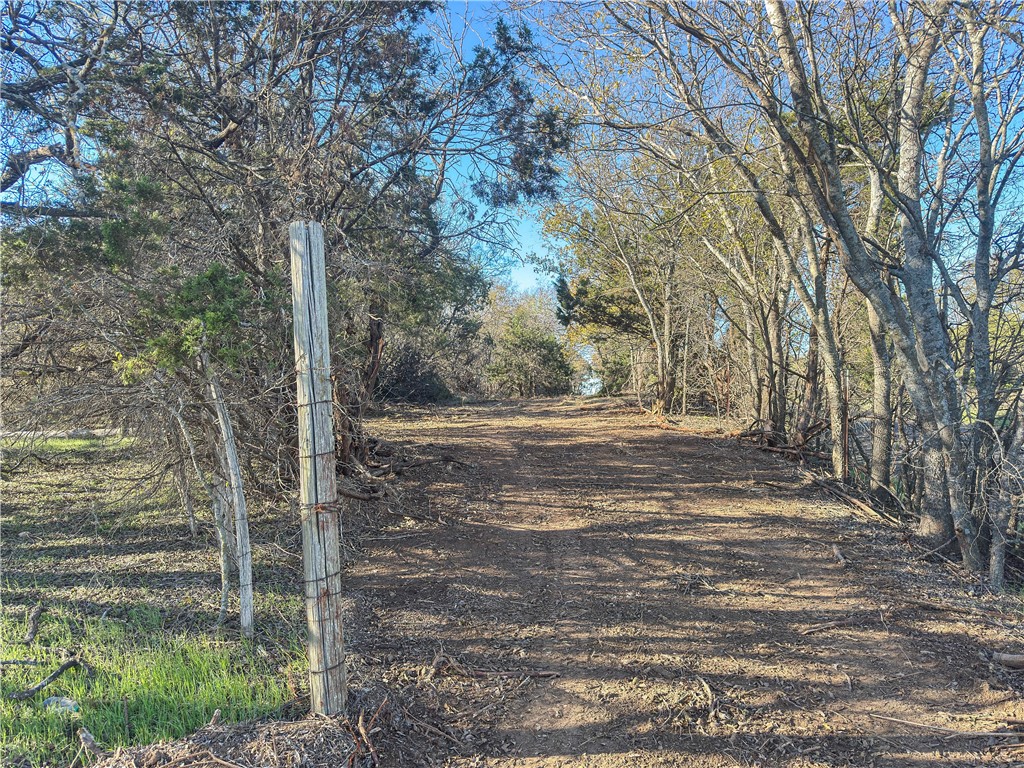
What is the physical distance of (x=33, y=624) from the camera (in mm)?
4305

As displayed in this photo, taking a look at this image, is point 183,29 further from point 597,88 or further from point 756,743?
point 756,743

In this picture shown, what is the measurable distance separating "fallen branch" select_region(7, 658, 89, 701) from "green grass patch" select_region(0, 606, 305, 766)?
28 mm

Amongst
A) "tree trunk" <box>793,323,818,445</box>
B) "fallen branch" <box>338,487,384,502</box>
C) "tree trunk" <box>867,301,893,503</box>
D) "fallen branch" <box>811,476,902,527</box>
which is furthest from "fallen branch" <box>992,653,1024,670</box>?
"fallen branch" <box>338,487,384,502</box>

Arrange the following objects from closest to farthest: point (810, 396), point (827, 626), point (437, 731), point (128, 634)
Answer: point (437, 731)
point (128, 634)
point (827, 626)
point (810, 396)

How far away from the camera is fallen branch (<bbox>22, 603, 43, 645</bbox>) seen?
4.17 m

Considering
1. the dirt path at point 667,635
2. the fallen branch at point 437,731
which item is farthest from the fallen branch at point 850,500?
the fallen branch at point 437,731

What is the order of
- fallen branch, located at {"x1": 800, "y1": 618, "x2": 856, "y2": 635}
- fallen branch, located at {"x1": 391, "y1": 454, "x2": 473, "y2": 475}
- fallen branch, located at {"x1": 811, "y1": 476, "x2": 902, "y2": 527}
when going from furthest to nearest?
fallen branch, located at {"x1": 391, "y1": 454, "x2": 473, "y2": 475} < fallen branch, located at {"x1": 811, "y1": 476, "x2": 902, "y2": 527} < fallen branch, located at {"x1": 800, "y1": 618, "x2": 856, "y2": 635}

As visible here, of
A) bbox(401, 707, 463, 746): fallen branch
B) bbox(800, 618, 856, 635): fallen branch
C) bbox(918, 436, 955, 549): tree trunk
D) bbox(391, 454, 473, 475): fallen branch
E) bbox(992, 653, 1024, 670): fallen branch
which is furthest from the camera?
bbox(391, 454, 473, 475): fallen branch

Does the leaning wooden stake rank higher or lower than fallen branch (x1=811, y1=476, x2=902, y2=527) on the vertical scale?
higher

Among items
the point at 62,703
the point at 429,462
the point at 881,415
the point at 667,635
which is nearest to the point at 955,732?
the point at 667,635

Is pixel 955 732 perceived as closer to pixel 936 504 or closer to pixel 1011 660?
pixel 1011 660

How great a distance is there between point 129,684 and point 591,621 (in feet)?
10.2

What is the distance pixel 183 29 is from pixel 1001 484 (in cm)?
961

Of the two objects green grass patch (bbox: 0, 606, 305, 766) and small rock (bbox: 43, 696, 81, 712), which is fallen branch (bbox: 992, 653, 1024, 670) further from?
small rock (bbox: 43, 696, 81, 712)
